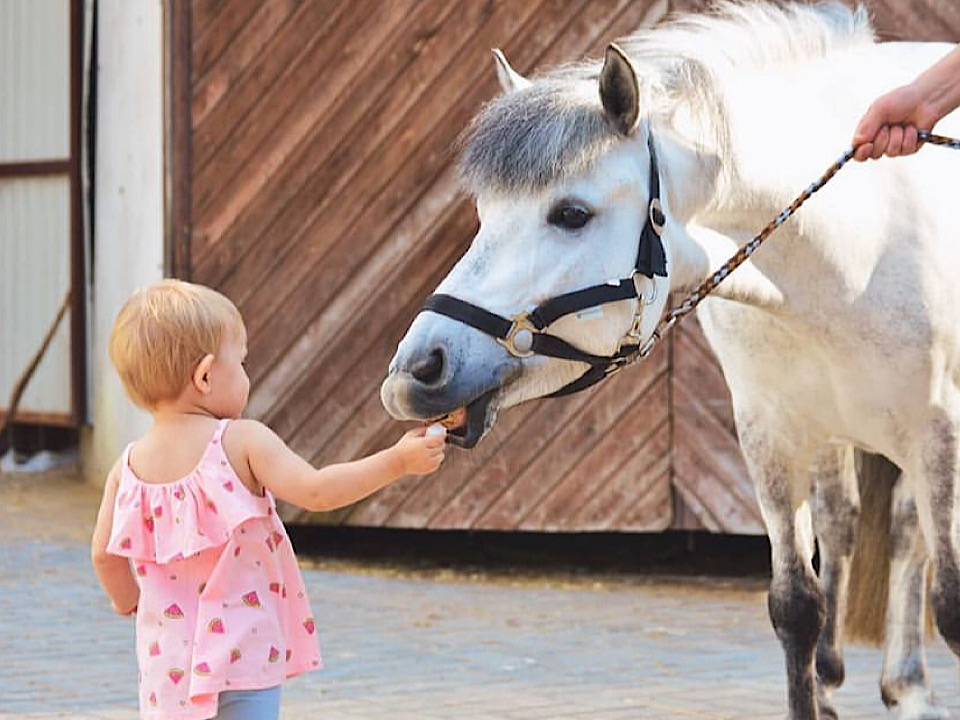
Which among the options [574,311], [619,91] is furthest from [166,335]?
[619,91]

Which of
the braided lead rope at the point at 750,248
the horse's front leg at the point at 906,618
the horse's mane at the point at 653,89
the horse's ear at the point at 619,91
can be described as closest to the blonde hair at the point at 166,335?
the horse's mane at the point at 653,89

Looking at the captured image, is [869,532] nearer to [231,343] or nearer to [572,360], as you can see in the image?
[572,360]

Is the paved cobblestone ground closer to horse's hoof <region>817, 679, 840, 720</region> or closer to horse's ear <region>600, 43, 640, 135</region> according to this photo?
horse's hoof <region>817, 679, 840, 720</region>

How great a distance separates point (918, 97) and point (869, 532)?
1.77 metres

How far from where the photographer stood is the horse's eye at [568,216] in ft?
11.6

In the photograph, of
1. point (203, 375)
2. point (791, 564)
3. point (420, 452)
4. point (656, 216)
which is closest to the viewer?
point (420, 452)

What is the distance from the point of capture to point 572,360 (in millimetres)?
3541

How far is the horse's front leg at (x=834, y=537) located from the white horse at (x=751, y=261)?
0.11 meters

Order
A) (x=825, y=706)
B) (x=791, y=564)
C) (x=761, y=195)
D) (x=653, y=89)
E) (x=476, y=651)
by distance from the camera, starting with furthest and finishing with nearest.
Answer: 1. (x=476, y=651)
2. (x=825, y=706)
3. (x=791, y=564)
4. (x=761, y=195)
5. (x=653, y=89)

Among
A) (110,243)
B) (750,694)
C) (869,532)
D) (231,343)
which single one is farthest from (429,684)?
(110,243)

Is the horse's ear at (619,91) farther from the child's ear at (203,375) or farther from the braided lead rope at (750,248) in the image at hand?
the child's ear at (203,375)

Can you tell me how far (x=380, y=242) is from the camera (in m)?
7.48

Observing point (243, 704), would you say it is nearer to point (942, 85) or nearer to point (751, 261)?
point (751, 261)

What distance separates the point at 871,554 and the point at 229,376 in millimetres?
2514
